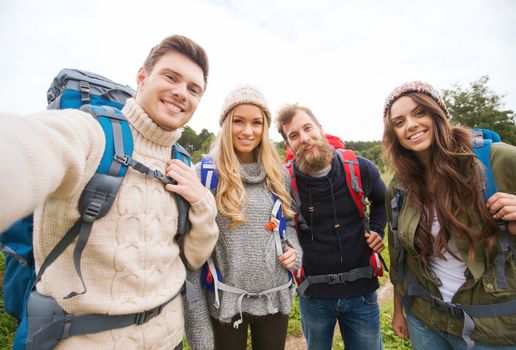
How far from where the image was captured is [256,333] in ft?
6.98

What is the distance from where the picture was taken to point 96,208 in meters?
1.12

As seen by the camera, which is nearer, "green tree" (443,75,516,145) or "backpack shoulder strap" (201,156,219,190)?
"backpack shoulder strap" (201,156,219,190)

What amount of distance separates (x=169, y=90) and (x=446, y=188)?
7.38 feet

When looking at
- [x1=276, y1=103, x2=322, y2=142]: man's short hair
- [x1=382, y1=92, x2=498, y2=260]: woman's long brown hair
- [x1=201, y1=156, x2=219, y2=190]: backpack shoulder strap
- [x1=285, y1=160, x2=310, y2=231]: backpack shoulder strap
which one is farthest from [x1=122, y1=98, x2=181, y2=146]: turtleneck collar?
[x1=382, y1=92, x2=498, y2=260]: woman's long brown hair

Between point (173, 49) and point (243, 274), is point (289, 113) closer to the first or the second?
point (173, 49)

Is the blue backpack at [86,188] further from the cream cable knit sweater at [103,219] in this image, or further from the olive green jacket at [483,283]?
the olive green jacket at [483,283]

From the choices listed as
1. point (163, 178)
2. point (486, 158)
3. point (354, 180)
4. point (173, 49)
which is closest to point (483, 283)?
point (486, 158)

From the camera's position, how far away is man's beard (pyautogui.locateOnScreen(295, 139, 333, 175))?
2.66 meters

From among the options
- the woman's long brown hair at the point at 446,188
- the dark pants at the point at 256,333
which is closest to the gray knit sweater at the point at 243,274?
the dark pants at the point at 256,333

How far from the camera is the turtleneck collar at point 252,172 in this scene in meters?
2.30

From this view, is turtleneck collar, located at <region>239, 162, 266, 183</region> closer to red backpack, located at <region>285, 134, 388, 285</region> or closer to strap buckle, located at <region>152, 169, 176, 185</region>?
red backpack, located at <region>285, 134, 388, 285</region>

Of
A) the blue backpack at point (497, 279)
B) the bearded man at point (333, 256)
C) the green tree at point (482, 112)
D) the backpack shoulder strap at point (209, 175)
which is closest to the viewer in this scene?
the blue backpack at point (497, 279)

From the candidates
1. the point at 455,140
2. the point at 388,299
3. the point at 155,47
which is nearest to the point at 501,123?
the point at 388,299

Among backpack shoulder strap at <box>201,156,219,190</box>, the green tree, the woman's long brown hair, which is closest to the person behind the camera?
the woman's long brown hair
